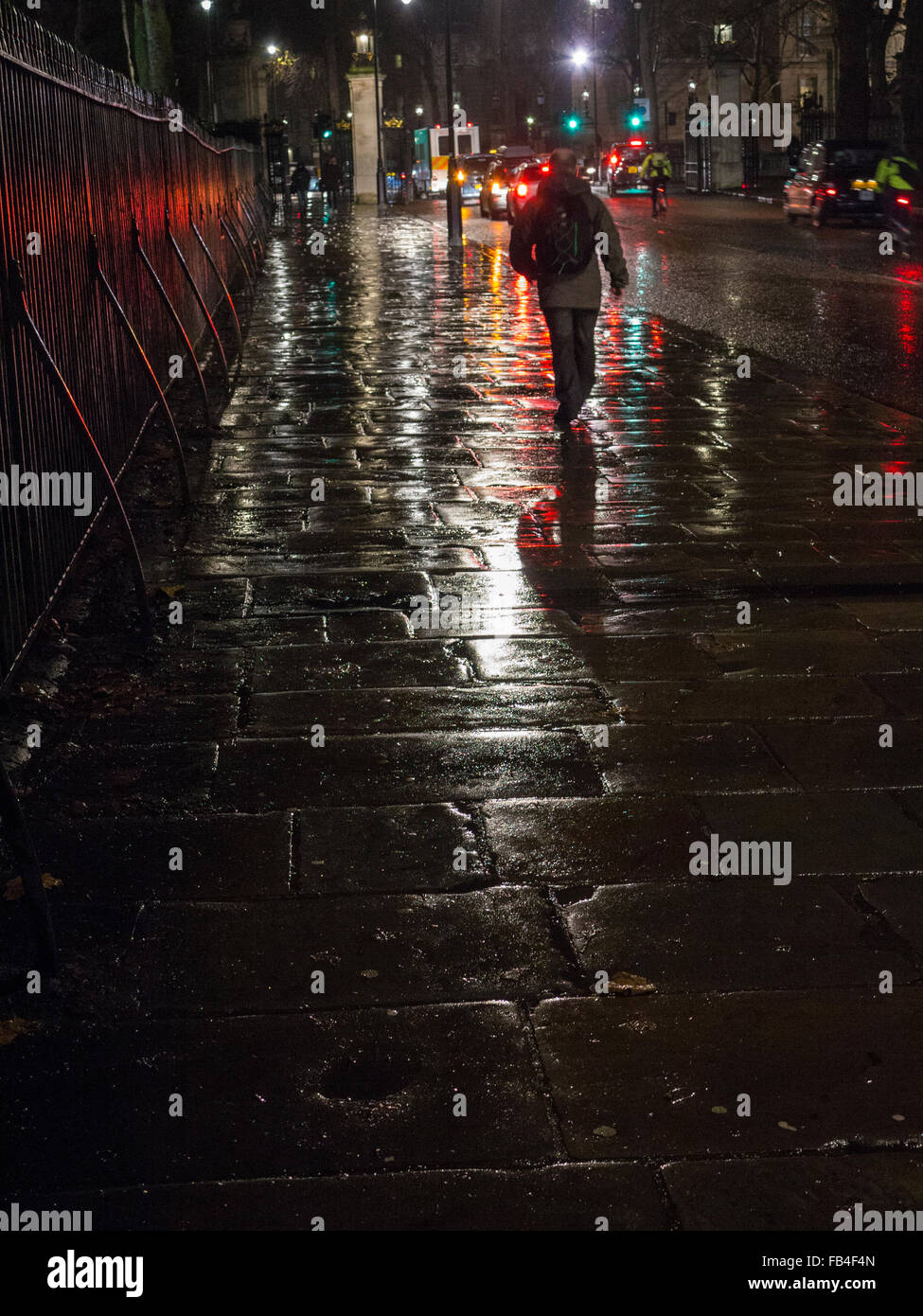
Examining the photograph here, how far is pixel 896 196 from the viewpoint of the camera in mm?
28047

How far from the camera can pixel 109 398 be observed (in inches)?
329

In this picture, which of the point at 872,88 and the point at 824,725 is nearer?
the point at 824,725

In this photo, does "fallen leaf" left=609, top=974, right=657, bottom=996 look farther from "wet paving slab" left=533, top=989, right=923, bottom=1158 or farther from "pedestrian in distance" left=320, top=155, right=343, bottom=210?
"pedestrian in distance" left=320, top=155, right=343, bottom=210

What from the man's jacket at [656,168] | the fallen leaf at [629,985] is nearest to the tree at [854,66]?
the man's jacket at [656,168]

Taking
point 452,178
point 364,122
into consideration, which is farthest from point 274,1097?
point 364,122

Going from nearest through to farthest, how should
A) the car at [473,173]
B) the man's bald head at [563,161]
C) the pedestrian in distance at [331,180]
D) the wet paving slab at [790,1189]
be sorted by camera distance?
1. the wet paving slab at [790,1189]
2. the man's bald head at [563,161]
3. the car at [473,173]
4. the pedestrian in distance at [331,180]

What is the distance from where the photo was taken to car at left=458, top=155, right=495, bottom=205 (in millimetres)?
53531

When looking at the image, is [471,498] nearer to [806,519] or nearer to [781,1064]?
[806,519]

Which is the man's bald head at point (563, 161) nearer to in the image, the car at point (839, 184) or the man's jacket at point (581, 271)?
the man's jacket at point (581, 271)

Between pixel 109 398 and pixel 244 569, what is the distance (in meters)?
1.56

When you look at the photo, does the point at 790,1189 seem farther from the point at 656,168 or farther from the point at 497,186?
the point at 497,186

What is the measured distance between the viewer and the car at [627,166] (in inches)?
2247

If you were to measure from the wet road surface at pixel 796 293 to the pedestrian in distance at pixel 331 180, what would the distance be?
28978mm
